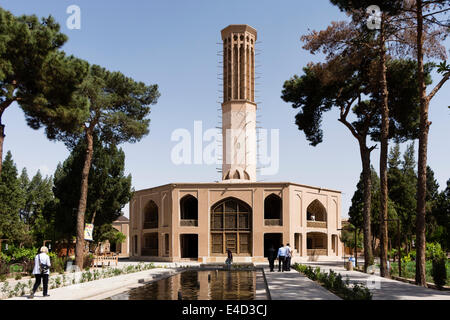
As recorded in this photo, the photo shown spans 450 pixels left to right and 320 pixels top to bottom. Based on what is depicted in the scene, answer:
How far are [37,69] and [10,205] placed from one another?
33.7m

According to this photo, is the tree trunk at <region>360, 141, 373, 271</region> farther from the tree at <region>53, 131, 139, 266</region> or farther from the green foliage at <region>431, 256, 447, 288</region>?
the tree at <region>53, 131, 139, 266</region>

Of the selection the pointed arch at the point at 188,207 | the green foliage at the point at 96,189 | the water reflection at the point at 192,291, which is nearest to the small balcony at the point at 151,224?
the pointed arch at the point at 188,207

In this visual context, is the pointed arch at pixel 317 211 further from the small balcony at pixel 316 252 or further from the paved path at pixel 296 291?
the paved path at pixel 296 291

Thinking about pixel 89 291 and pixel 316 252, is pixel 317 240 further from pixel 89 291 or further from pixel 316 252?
Result: pixel 89 291

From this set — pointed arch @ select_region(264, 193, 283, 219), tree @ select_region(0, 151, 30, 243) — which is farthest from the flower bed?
tree @ select_region(0, 151, 30, 243)

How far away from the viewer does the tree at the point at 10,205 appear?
4472cm

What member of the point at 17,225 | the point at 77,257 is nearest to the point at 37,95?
the point at 77,257

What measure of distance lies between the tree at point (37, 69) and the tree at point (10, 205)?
2750 cm

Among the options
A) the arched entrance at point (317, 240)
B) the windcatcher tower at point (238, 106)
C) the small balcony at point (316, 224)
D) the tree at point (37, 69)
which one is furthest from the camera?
the windcatcher tower at point (238, 106)

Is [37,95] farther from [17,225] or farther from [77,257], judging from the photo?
[17,225]

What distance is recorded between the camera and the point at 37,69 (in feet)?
62.4

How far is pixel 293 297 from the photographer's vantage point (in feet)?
40.7

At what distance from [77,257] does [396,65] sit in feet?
66.1

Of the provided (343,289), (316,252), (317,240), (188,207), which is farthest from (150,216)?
(343,289)
